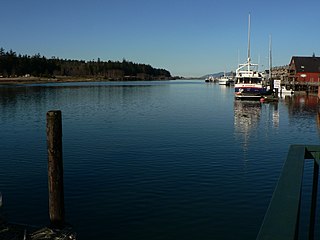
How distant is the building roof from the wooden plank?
Answer: 110 metres

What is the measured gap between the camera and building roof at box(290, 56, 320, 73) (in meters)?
105

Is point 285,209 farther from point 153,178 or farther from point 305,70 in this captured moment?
point 305,70

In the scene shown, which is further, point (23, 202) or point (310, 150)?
point (23, 202)

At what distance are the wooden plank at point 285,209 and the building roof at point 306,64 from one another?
11023 cm

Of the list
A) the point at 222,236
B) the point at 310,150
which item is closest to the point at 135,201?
the point at 222,236

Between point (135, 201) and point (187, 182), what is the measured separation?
358 centimetres

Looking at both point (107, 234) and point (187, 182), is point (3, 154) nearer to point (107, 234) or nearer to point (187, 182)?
point (187, 182)

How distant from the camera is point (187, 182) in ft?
56.4

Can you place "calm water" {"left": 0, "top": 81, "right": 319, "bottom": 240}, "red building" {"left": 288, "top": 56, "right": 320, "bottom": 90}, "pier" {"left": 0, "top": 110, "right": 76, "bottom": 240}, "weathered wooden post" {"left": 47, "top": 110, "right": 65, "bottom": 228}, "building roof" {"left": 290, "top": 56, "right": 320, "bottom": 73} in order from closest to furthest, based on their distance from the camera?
"pier" {"left": 0, "top": 110, "right": 76, "bottom": 240} → "weathered wooden post" {"left": 47, "top": 110, "right": 65, "bottom": 228} → "calm water" {"left": 0, "top": 81, "right": 319, "bottom": 240} → "red building" {"left": 288, "top": 56, "right": 320, "bottom": 90} → "building roof" {"left": 290, "top": 56, "right": 320, "bottom": 73}

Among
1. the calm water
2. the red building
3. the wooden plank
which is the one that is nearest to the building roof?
the red building

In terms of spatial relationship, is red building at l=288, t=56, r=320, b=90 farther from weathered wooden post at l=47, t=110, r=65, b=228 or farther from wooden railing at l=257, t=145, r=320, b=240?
wooden railing at l=257, t=145, r=320, b=240

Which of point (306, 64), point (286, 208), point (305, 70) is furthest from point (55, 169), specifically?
point (306, 64)

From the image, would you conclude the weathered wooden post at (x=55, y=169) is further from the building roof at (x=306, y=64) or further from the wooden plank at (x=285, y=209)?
the building roof at (x=306, y=64)

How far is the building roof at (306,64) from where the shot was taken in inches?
4127
